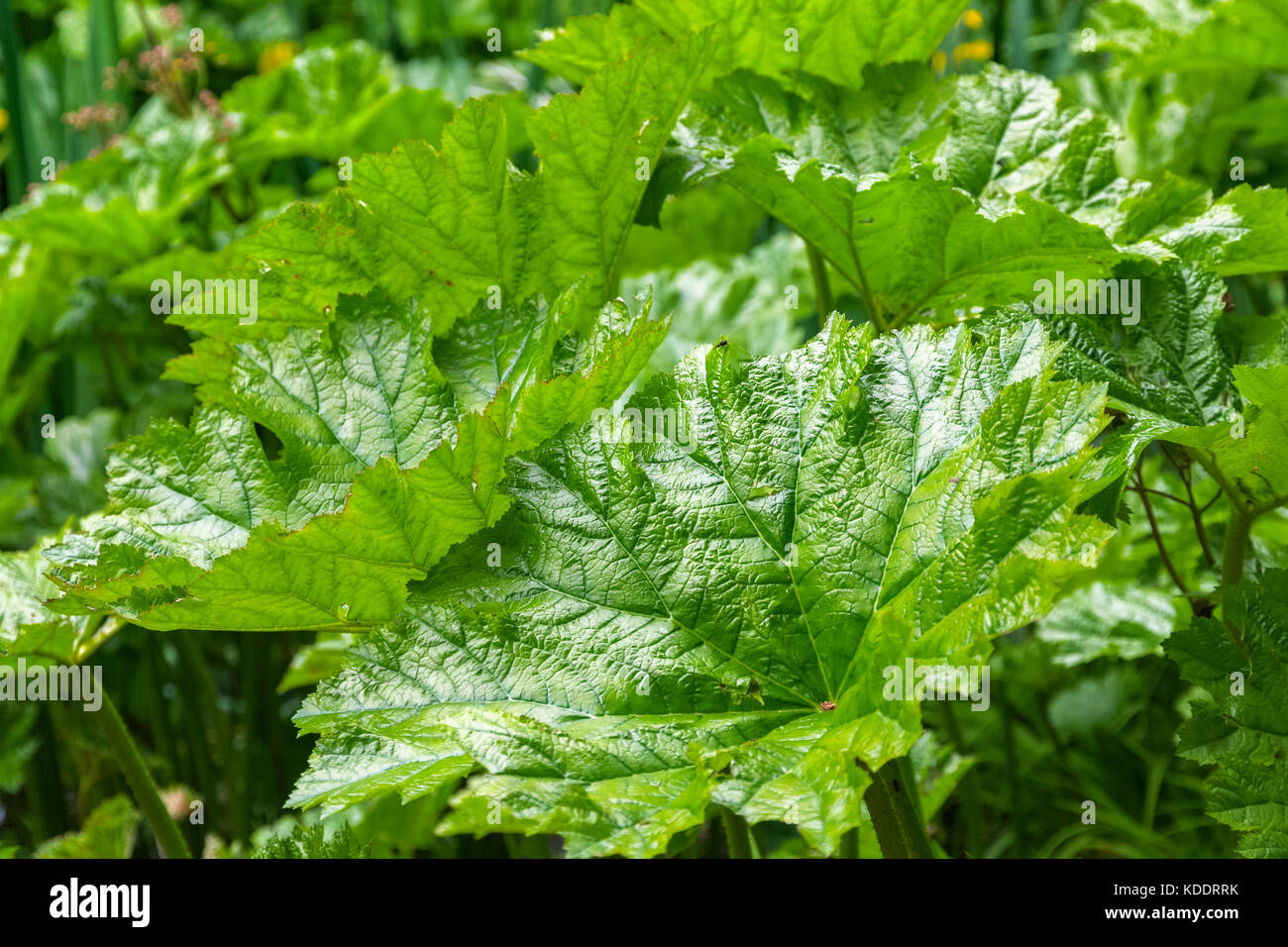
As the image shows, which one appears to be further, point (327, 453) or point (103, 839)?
point (103, 839)

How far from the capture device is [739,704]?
2.32ft

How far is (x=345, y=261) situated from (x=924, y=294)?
0.46 metres

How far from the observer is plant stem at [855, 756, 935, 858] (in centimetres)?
67

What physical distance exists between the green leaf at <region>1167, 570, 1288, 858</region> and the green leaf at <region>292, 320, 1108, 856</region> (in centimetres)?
21

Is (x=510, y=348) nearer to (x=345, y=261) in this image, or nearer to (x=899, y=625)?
(x=345, y=261)

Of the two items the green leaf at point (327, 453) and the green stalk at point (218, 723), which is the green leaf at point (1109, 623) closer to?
the green leaf at point (327, 453)

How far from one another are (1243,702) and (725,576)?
35 cm

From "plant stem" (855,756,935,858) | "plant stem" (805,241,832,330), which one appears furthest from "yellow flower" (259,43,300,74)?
"plant stem" (855,756,935,858)

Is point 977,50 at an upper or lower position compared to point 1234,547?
upper

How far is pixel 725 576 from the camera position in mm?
732

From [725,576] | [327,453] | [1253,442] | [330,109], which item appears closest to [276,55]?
[330,109]

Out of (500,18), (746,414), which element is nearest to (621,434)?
(746,414)

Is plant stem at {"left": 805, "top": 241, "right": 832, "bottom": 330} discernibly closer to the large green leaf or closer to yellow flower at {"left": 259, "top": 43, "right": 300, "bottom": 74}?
the large green leaf

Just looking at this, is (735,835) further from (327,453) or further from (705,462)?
(327,453)
